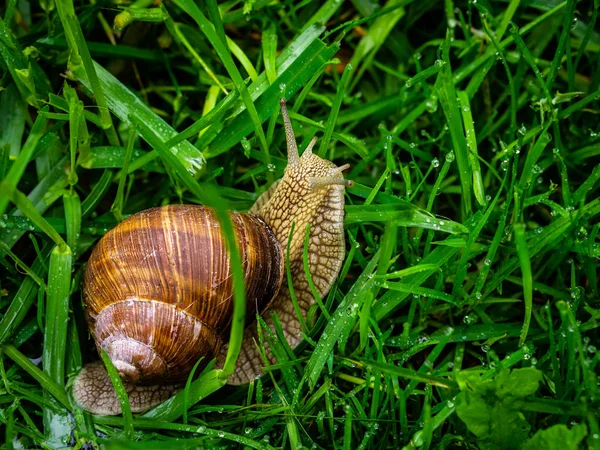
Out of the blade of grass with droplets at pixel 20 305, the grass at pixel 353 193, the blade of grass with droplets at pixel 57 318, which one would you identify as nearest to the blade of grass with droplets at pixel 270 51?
the grass at pixel 353 193

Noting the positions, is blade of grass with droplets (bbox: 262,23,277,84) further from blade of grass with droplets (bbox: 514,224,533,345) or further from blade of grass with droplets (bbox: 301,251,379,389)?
blade of grass with droplets (bbox: 514,224,533,345)

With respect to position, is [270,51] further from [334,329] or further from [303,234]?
[334,329]

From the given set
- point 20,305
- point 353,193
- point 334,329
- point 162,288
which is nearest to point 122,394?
point 162,288

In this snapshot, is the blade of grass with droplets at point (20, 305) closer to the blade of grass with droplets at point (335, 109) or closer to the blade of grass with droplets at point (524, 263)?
the blade of grass with droplets at point (335, 109)

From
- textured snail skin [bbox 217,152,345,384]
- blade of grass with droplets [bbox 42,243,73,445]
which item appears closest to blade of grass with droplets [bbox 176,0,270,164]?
textured snail skin [bbox 217,152,345,384]

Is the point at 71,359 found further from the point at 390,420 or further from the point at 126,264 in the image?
the point at 390,420

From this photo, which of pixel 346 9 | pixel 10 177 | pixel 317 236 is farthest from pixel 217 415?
pixel 346 9
